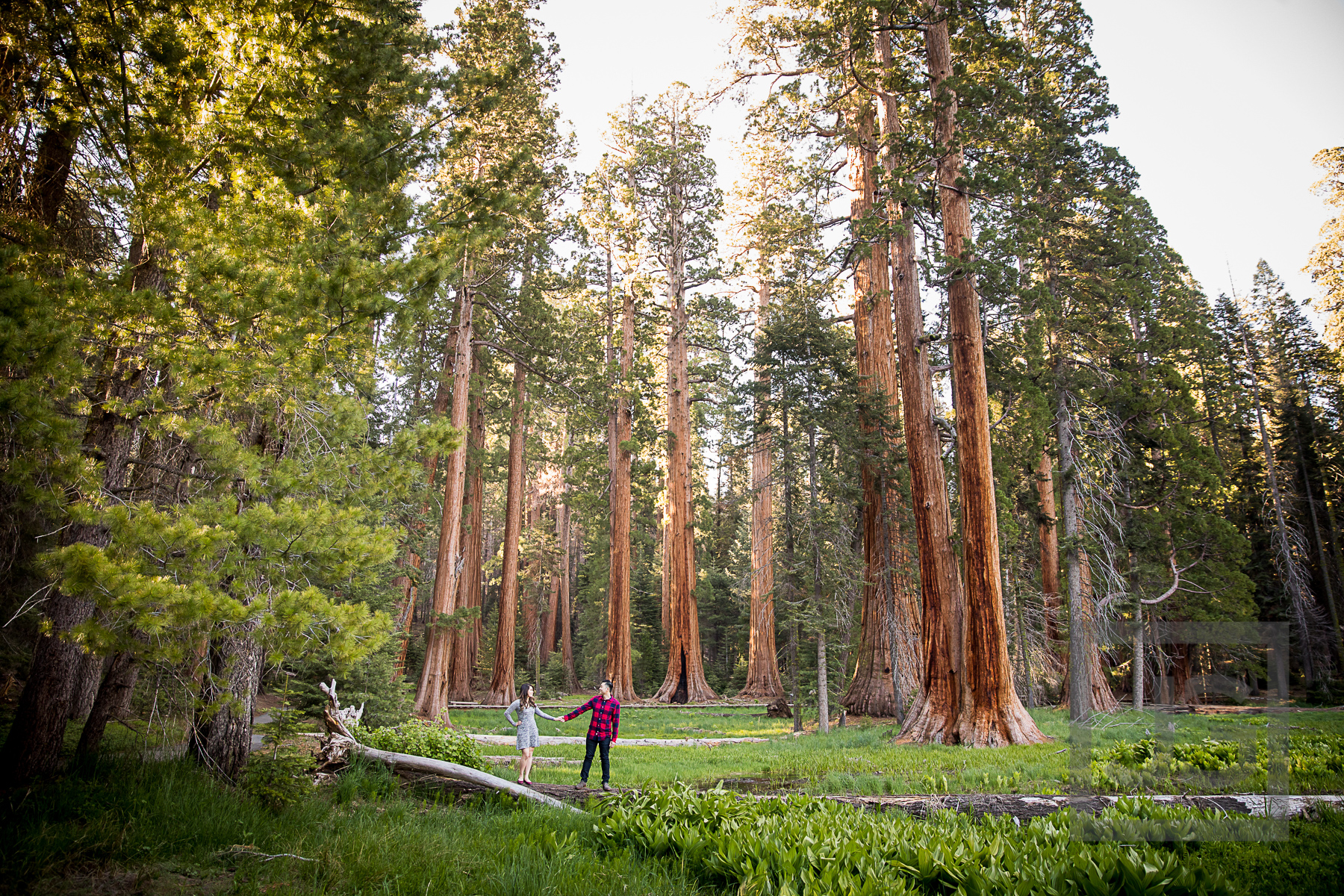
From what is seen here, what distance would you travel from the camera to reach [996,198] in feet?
38.4

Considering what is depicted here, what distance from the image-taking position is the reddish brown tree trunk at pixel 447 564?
1370 centimetres

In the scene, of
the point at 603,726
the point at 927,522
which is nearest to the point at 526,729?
Result: the point at 603,726

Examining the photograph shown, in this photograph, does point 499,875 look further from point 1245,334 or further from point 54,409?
point 1245,334

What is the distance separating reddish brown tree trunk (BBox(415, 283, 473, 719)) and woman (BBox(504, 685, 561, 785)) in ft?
19.0

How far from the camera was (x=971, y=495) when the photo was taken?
1056cm

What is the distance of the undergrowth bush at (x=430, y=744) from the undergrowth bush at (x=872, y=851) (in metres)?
2.83

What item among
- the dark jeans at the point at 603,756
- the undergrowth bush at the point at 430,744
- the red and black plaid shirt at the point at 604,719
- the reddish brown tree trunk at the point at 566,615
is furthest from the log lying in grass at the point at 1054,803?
the reddish brown tree trunk at the point at 566,615

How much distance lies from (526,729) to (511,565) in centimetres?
1547

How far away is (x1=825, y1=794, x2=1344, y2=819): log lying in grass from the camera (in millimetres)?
4068

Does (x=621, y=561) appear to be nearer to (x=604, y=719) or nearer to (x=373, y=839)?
(x=604, y=719)

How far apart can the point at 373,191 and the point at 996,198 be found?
10500 millimetres

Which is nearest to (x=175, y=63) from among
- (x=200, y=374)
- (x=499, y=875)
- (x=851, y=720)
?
(x=200, y=374)

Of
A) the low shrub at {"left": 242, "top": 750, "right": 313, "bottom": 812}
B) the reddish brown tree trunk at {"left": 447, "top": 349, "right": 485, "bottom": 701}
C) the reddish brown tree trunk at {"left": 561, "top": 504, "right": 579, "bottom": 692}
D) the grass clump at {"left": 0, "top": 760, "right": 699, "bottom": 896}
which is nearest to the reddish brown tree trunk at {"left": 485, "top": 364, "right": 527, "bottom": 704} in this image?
the reddish brown tree trunk at {"left": 447, "top": 349, "right": 485, "bottom": 701}

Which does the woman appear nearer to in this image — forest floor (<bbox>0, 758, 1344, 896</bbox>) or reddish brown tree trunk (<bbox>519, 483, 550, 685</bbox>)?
forest floor (<bbox>0, 758, 1344, 896</bbox>)
